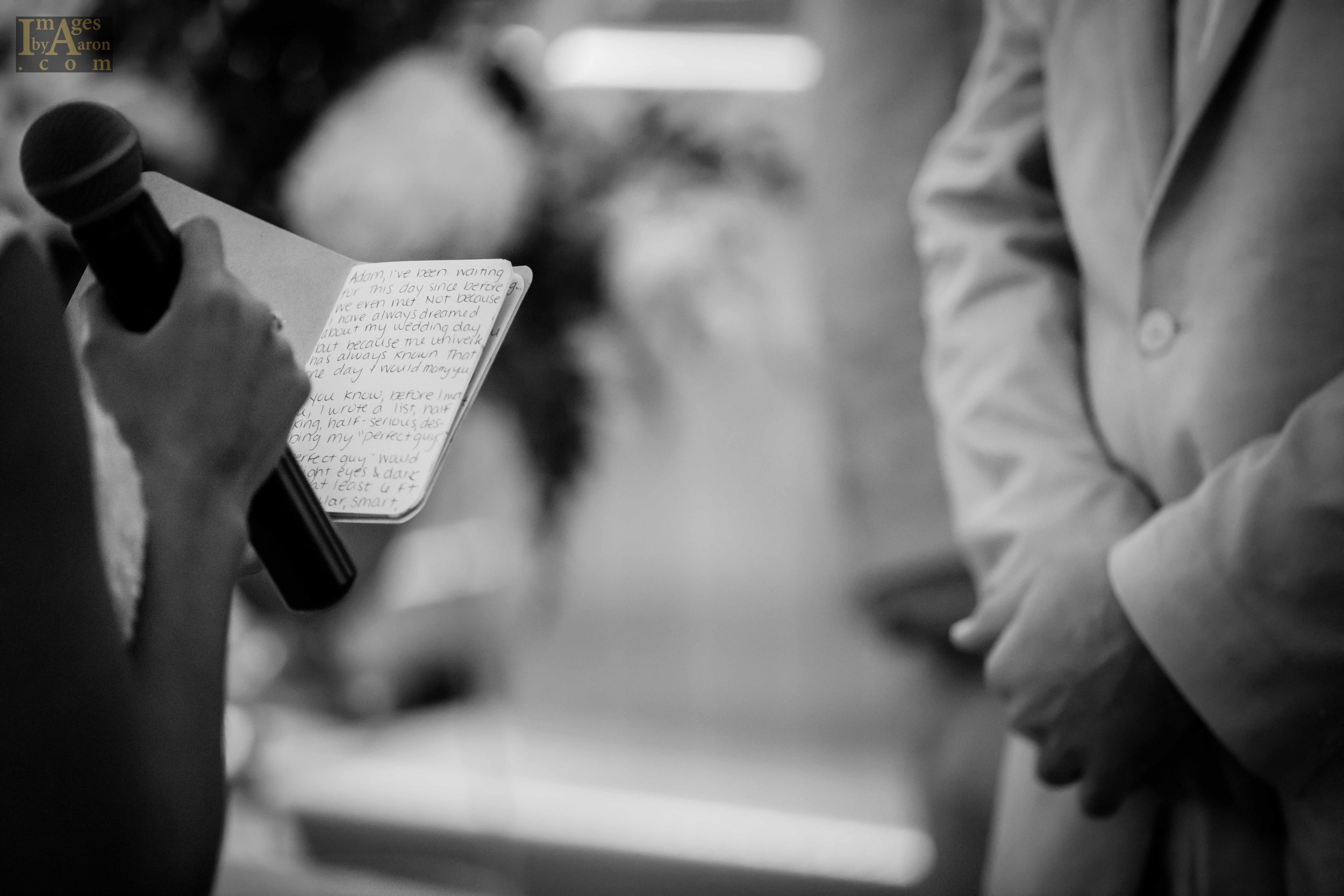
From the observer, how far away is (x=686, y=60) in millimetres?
1562

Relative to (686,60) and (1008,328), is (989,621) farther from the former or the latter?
(686,60)

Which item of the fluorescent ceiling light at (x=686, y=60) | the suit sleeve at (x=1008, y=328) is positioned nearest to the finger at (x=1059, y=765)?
the suit sleeve at (x=1008, y=328)

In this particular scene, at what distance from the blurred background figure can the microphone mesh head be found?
375 millimetres

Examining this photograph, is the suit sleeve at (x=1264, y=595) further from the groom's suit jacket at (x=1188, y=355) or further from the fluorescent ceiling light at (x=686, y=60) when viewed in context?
the fluorescent ceiling light at (x=686, y=60)

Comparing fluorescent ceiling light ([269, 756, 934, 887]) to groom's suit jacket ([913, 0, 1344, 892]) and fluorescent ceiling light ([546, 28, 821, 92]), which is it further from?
fluorescent ceiling light ([546, 28, 821, 92])

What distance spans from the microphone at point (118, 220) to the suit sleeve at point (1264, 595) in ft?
1.35

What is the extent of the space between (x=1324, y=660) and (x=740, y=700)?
1.29m

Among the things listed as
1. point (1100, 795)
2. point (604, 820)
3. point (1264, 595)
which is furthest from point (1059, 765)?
point (604, 820)

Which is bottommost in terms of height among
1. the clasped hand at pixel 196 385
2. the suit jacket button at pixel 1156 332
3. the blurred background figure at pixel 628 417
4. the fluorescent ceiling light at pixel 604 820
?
the fluorescent ceiling light at pixel 604 820

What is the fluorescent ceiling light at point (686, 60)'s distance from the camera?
60.7 inches

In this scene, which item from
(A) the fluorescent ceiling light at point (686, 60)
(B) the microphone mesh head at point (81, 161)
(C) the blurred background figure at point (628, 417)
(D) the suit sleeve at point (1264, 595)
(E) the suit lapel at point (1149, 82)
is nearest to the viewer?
(B) the microphone mesh head at point (81, 161)

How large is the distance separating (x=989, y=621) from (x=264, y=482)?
15.8 inches

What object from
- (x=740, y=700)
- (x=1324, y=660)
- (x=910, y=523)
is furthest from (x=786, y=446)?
(x=1324, y=660)

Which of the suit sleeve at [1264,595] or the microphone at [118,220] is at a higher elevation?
the microphone at [118,220]
